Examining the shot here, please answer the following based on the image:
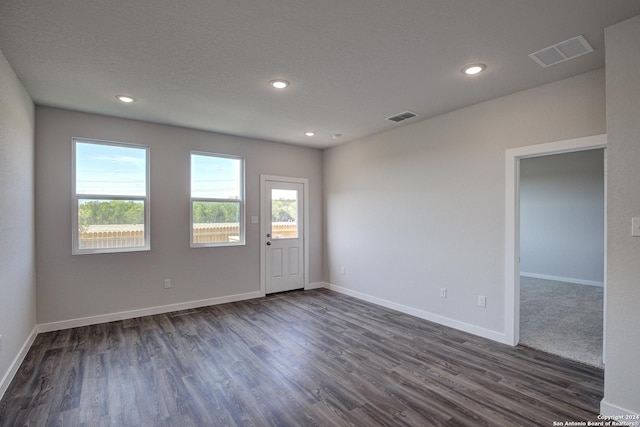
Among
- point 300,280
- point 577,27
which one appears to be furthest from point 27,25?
point 300,280

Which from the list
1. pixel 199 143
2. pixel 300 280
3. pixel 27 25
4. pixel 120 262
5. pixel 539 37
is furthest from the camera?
pixel 300 280

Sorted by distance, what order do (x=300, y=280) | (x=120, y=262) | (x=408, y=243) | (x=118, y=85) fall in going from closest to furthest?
(x=118, y=85), (x=120, y=262), (x=408, y=243), (x=300, y=280)

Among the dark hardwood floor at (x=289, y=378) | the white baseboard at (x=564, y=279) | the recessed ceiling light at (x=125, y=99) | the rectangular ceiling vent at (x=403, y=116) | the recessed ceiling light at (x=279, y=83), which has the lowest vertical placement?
the dark hardwood floor at (x=289, y=378)

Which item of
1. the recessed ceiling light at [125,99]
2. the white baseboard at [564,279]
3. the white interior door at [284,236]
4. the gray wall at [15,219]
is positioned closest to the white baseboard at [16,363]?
the gray wall at [15,219]

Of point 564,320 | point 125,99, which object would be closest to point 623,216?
point 564,320

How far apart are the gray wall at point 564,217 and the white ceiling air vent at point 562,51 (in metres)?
4.89

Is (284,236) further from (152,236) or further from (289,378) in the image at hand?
(289,378)

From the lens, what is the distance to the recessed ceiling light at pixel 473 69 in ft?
Result: 9.07

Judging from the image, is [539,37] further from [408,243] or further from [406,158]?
[408,243]

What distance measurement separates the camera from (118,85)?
3.16 metres

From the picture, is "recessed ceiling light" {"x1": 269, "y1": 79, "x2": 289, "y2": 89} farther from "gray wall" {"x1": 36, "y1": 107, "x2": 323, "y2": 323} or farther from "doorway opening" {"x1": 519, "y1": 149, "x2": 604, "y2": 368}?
"doorway opening" {"x1": 519, "y1": 149, "x2": 604, "y2": 368}

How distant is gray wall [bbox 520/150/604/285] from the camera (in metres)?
6.20

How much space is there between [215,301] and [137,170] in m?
2.25

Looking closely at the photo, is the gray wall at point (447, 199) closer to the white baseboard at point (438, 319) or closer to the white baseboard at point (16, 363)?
the white baseboard at point (438, 319)
